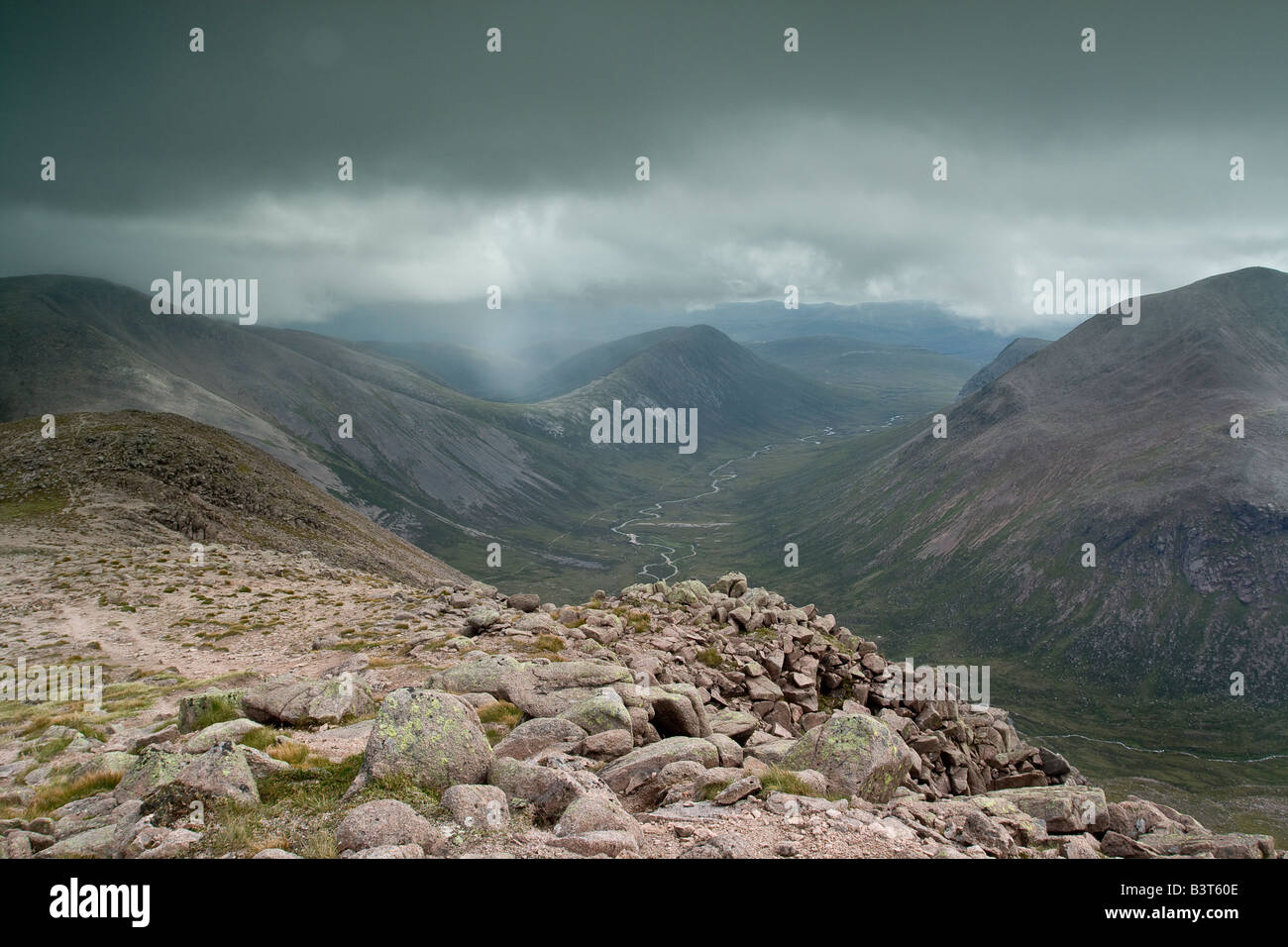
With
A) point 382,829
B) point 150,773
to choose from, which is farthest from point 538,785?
point 150,773

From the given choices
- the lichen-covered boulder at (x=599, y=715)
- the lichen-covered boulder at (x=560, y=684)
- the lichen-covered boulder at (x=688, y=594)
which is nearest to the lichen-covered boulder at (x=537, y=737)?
the lichen-covered boulder at (x=599, y=715)

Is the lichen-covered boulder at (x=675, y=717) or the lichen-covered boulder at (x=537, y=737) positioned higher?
the lichen-covered boulder at (x=537, y=737)

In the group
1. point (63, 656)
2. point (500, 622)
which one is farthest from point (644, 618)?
point (63, 656)

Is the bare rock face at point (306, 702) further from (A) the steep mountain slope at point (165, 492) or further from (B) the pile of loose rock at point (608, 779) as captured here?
(A) the steep mountain slope at point (165, 492)

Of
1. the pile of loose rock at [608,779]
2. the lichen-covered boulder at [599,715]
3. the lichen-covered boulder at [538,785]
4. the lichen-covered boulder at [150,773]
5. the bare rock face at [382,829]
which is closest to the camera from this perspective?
the bare rock face at [382,829]

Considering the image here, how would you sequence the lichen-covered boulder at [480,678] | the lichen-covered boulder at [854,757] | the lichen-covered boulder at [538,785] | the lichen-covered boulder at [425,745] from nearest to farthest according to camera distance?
1. the lichen-covered boulder at [538,785]
2. the lichen-covered boulder at [425,745]
3. the lichen-covered boulder at [854,757]
4. the lichen-covered boulder at [480,678]
